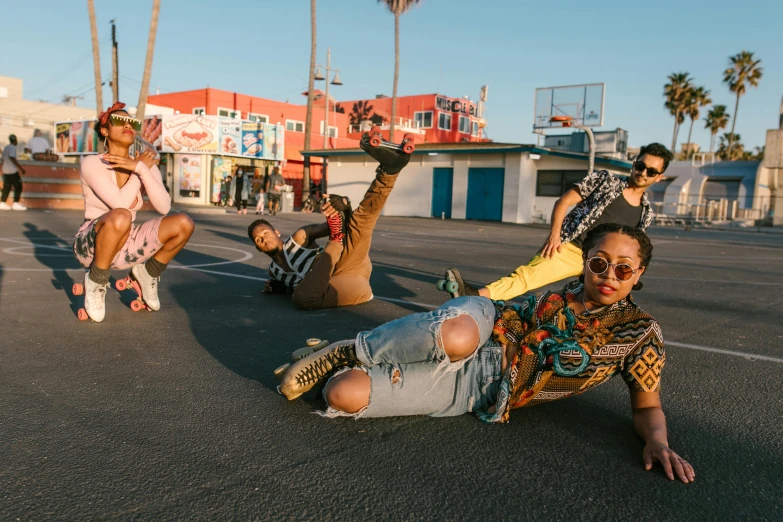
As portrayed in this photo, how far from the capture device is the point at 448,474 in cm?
225

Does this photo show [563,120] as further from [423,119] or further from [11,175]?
[423,119]

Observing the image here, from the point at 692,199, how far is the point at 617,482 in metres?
48.4

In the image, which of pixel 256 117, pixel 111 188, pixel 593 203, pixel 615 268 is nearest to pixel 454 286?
pixel 593 203

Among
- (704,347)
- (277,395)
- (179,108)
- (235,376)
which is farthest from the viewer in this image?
(179,108)

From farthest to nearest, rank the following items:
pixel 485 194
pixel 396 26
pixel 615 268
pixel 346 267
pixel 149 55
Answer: pixel 396 26
pixel 485 194
pixel 149 55
pixel 346 267
pixel 615 268

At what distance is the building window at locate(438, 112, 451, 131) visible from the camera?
55.8 metres

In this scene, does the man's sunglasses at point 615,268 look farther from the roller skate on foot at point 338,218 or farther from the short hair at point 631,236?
the roller skate on foot at point 338,218

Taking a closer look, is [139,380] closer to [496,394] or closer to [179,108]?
[496,394]

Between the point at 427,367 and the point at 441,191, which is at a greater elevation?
the point at 441,191

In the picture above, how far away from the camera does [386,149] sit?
429 centimetres

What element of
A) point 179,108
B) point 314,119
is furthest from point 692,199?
point 179,108

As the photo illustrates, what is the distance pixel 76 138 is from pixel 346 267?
40.8 meters

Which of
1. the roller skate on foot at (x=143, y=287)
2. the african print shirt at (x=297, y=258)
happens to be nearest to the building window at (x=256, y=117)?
the african print shirt at (x=297, y=258)

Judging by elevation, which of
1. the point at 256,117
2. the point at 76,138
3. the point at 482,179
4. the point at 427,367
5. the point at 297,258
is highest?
the point at 256,117
